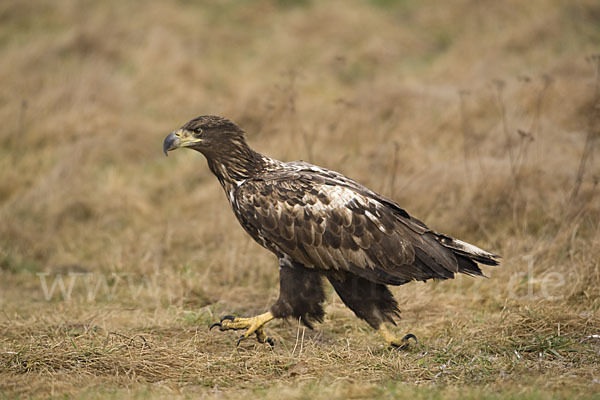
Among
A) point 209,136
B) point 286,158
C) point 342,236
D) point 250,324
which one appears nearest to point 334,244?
point 342,236

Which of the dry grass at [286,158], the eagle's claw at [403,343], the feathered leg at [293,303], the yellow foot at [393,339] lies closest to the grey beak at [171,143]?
the feathered leg at [293,303]

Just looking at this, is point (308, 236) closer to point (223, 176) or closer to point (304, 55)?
point (223, 176)

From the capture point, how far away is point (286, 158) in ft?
29.5

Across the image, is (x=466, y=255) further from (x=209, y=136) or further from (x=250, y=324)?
(x=209, y=136)

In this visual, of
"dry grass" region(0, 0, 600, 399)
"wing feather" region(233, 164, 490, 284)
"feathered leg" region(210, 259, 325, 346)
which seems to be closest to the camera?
"dry grass" region(0, 0, 600, 399)

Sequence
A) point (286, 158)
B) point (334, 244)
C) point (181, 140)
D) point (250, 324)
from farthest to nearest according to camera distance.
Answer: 1. point (286, 158)
2. point (181, 140)
3. point (250, 324)
4. point (334, 244)

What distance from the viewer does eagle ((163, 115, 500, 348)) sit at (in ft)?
16.3

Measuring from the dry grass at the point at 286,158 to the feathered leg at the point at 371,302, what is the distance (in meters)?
0.17

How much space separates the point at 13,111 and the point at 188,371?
6.98 m

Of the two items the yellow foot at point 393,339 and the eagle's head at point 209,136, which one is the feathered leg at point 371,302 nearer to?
the yellow foot at point 393,339

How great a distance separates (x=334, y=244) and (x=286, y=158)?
4120 mm

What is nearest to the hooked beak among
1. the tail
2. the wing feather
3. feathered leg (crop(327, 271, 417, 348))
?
the wing feather

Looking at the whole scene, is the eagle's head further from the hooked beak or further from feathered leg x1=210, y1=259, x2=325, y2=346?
feathered leg x1=210, y1=259, x2=325, y2=346

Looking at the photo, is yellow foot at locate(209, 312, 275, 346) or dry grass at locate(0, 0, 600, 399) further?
yellow foot at locate(209, 312, 275, 346)
